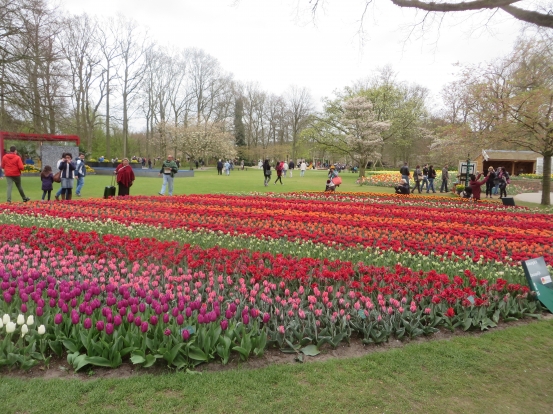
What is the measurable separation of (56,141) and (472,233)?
2955 centimetres

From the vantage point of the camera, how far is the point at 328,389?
2.90 m

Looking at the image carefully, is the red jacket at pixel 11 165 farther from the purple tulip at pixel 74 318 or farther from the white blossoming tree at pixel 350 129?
the white blossoming tree at pixel 350 129

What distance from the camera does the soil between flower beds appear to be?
3.00 m

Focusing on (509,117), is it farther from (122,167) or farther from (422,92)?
(422,92)

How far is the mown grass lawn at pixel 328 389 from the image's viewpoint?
2654mm

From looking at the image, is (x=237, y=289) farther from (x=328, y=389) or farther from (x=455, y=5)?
(x=455, y=5)

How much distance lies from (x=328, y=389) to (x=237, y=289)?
5.93 ft

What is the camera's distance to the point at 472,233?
7.70m

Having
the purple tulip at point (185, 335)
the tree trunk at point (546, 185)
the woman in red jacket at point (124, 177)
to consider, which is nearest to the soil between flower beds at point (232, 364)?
the purple tulip at point (185, 335)

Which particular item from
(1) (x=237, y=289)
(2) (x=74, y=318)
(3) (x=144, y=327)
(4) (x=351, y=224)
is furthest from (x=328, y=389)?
(4) (x=351, y=224)

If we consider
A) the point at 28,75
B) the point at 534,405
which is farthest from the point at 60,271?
the point at 28,75

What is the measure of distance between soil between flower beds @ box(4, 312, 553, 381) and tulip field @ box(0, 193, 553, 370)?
0.05 m

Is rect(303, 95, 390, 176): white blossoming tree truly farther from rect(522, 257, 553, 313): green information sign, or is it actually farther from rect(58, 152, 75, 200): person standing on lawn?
rect(522, 257, 553, 313): green information sign

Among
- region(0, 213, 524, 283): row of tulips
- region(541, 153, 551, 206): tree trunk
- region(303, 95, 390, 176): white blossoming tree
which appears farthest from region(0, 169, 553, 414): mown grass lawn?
region(303, 95, 390, 176): white blossoming tree
